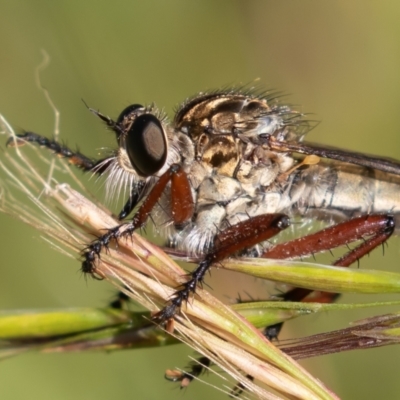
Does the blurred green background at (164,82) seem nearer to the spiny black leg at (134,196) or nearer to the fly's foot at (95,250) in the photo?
the spiny black leg at (134,196)

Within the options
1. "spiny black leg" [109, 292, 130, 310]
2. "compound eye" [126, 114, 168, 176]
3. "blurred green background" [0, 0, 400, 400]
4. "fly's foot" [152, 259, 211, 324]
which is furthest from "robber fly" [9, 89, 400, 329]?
"blurred green background" [0, 0, 400, 400]

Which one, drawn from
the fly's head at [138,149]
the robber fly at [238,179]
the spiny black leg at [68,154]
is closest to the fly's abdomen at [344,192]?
the robber fly at [238,179]

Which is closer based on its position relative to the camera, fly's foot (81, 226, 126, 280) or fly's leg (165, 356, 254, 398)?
fly's foot (81, 226, 126, 280)

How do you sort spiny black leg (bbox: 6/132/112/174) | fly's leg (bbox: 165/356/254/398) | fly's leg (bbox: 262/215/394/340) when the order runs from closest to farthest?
fly's leg (bbox: 165/356/254/398)
fly's leg (bbox: 262/215/394/340)
spiny black leg (bbox: 6/132/112/174)

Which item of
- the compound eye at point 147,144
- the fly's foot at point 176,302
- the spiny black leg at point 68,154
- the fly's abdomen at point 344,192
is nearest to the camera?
the fly's foot at point 176,302

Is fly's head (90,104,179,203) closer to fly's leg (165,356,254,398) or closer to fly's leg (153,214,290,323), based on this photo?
fly's leg (153,214,290,323)

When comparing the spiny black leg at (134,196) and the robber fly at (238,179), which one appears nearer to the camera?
the robber fly at (238,179)

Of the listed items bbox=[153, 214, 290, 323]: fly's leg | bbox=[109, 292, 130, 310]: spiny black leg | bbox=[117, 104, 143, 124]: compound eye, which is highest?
bbox=[117, 104, 143, 124]: compound eye
